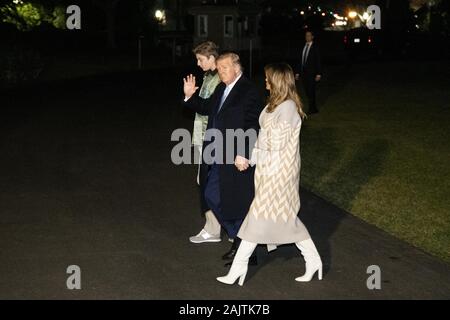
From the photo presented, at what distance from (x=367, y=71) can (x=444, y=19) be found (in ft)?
103

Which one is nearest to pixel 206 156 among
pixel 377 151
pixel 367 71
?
pixel 377 151

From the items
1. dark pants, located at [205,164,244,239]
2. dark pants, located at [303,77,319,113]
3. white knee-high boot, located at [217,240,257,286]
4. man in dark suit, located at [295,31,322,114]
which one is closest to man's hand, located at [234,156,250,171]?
white knee-high boot, located at [217,240,257,286]

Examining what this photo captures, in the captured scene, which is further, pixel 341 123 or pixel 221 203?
pixel 341 123

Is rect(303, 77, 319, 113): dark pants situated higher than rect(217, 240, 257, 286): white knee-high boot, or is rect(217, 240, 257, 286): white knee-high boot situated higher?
rect(303, 77, 319, 113): dark pants

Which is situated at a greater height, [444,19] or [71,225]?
[444,19]

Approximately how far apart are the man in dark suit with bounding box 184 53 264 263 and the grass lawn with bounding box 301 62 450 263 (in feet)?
6.49

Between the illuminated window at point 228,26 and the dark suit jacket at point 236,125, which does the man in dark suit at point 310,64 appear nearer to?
the dark suit jacket at point 236,125

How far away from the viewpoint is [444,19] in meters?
62.3

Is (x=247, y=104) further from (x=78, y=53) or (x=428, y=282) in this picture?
(x=78, y=53)

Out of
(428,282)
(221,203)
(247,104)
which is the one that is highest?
(247,104)

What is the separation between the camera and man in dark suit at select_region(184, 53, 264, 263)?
7031mm

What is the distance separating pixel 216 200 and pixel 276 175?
3.52 feet

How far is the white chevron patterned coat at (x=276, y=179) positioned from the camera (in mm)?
6434

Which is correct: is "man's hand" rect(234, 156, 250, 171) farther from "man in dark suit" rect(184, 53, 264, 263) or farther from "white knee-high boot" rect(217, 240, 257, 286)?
"white knee-high boot" rect(217, 240, 257, 286)
